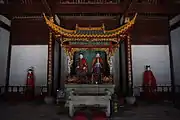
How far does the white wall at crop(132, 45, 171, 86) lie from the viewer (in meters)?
7.52

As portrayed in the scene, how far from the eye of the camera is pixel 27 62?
7.73 m

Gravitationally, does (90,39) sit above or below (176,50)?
above

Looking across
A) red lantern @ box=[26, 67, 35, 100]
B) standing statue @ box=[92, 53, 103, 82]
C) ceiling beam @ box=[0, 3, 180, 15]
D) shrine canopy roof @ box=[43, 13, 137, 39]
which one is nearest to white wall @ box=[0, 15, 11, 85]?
red lantern @ box=[26, 67, 35, 100]

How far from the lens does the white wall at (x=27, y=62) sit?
762 cm

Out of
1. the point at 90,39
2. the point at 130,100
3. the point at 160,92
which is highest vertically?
the point at 90,39

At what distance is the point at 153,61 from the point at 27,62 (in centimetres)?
561

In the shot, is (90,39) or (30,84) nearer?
(90,39)

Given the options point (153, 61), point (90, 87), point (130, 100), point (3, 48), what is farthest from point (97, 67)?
point (3, 48)

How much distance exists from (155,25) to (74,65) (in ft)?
13.5

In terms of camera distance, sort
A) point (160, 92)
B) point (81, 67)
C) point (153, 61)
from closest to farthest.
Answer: point (81, 67)
point (160, 92)
point (153, 61)

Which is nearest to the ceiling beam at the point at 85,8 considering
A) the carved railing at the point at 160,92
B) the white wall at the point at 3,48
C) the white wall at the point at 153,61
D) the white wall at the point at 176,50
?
the white wall at the point at 176,50

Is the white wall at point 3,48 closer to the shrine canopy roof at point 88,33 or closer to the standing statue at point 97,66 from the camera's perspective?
the shrine canopy roof at point 88,33

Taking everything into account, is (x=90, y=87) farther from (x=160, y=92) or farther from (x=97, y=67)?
(x=160, y=92)

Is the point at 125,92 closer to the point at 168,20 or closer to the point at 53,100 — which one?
the point at 53,100
